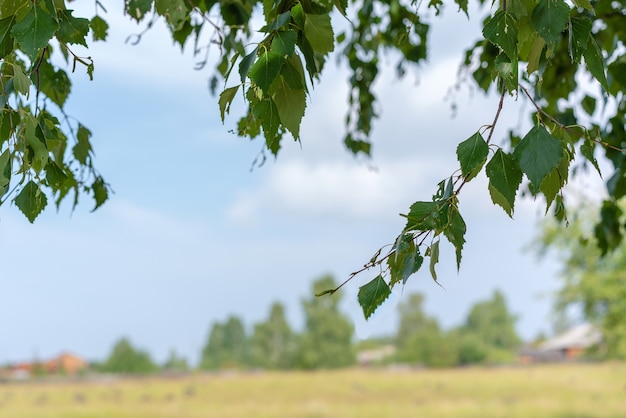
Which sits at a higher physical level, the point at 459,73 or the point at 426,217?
the point at 459,73

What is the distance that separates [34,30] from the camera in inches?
52.4

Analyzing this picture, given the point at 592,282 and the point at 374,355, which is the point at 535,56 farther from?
the point at 374,355

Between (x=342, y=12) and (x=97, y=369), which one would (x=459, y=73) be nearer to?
(x=342, y=12)

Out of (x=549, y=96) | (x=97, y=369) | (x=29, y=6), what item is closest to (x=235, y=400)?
(x=549, y=96)

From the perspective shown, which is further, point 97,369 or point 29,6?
point 97,369

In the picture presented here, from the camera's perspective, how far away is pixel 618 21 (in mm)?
3850

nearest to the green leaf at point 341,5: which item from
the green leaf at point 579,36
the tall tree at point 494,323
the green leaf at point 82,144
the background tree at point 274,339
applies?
the green leaf at point 579,36

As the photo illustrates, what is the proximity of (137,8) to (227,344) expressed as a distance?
71859 millimetres

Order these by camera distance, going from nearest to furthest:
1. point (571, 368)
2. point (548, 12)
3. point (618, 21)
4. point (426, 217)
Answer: point (548, 12), point (426, 217), point (618, 21), point (571, 368)

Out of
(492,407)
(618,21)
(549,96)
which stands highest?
(618,21)

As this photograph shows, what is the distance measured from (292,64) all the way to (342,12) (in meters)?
0.18

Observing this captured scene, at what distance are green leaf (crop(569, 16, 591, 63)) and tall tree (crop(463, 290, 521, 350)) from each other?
80.2m

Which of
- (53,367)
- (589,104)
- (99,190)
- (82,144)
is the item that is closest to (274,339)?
(53,367)

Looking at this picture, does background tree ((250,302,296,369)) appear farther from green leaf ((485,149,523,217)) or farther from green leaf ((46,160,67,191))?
green leaf ((485,149,523,217))
